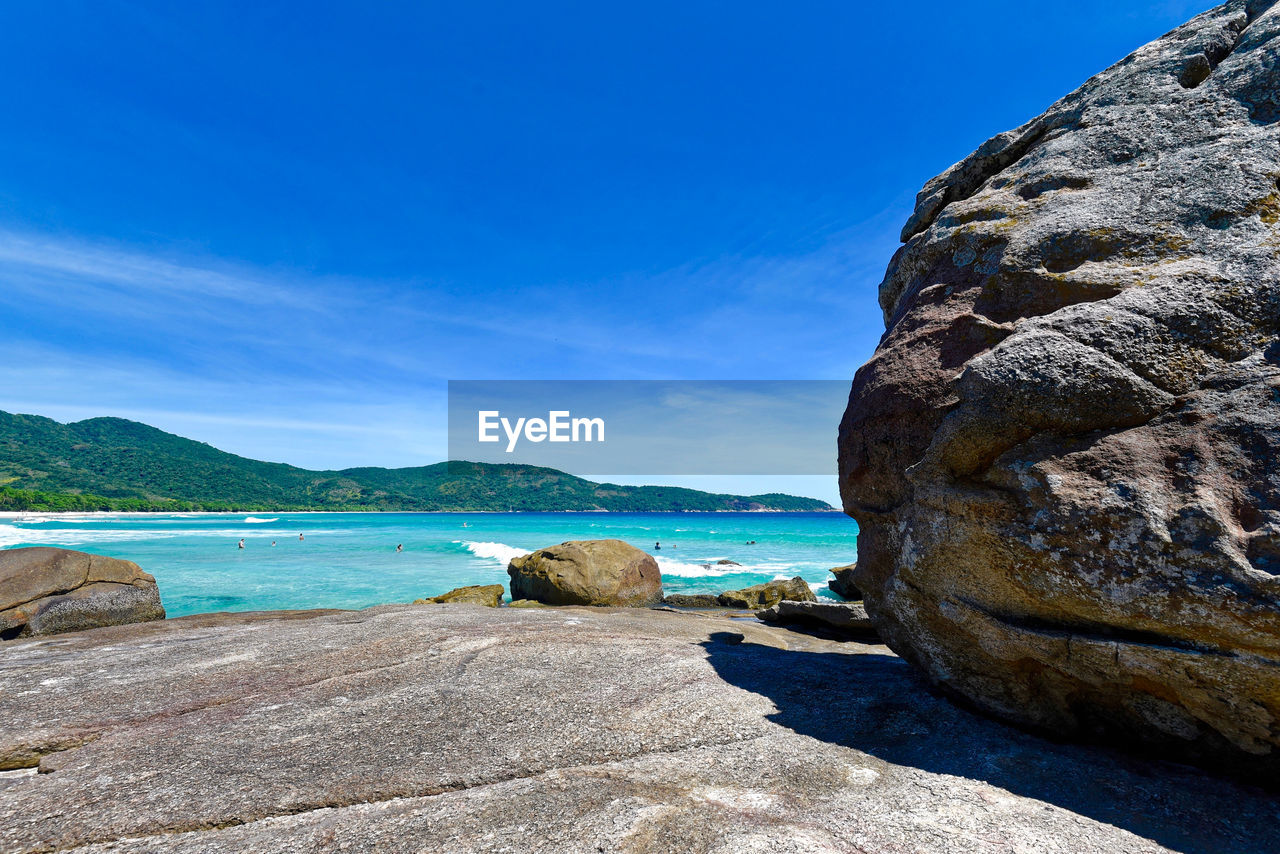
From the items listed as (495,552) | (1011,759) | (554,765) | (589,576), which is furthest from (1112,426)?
(495,552)

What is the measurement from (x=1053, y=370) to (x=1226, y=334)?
1.43 meters

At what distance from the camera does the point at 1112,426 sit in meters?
5.02

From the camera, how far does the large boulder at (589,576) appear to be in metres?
21.9

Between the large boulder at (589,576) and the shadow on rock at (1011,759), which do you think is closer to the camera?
the shadow on rock at (1011,759)

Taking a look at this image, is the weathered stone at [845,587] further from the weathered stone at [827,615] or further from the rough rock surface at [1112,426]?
the rough rock surface at [1112,426]

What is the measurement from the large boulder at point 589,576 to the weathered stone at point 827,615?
8.40 m

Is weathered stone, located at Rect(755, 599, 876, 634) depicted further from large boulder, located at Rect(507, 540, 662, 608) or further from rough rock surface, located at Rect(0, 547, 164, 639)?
rough rock surface, located at Rect(0, 547, 164, 639)

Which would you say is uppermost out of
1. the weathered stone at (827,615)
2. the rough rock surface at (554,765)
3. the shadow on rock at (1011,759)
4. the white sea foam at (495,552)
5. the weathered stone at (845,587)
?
the rough rock surface at (554,765)

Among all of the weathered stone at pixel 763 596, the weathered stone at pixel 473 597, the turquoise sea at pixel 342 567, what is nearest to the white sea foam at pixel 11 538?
the turquoise sea at pixel 342 567

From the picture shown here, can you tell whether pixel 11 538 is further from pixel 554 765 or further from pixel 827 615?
pixel 554 765

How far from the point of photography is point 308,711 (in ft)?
20.3

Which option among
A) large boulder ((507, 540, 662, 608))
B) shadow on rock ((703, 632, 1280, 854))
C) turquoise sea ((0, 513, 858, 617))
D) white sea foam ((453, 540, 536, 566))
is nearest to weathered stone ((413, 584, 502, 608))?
large boulder ((507, 540, 662, 608))

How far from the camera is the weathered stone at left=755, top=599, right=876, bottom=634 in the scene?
39.3 feet

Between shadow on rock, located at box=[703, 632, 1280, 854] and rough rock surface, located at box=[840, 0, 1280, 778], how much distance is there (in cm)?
35
